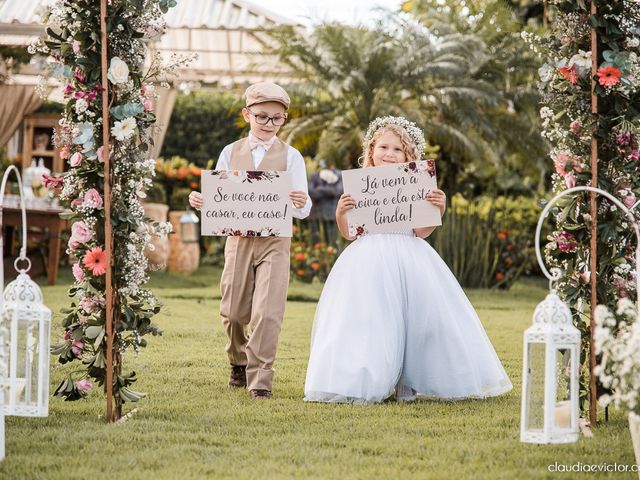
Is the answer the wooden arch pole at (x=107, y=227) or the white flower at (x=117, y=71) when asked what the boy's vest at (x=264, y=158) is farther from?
the white flower at (x=117, y=71)

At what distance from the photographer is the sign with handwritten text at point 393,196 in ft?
19.2

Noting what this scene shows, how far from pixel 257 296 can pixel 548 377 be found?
224 cm

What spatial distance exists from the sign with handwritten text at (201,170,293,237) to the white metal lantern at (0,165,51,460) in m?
1.58

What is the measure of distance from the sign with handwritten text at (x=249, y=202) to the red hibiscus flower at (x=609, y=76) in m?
1.87

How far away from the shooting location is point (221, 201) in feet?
19.0

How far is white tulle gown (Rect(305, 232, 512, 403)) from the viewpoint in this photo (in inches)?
223

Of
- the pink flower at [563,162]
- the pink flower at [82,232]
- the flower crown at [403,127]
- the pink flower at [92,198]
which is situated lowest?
the pink flower at [82,232]

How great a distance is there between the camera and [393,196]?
Result: 5863mm

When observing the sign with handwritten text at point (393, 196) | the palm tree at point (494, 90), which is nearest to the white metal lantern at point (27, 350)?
the sign with handwritten text at point (393, 196)

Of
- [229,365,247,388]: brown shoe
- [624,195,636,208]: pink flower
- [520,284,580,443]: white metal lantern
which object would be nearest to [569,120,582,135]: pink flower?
[624,195,636,208]: pink flower

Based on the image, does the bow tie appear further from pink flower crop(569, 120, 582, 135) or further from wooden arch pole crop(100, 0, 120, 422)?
pink flower crop(569, 120, 582, 135)

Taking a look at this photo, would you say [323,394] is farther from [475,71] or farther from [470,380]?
[475,71]

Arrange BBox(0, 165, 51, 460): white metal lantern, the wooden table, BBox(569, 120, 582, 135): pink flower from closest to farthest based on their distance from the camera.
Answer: BBox(0, 165, 51, 460): white metal lantern
BBox(569, 120, 582, 135): pink flower
the wooden table

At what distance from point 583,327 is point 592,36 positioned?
1415 millimetres
